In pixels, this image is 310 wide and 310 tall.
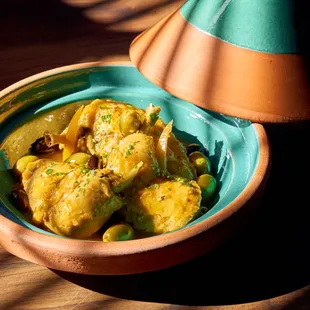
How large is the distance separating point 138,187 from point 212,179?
0.12 meters

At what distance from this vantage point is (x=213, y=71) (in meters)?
0.59

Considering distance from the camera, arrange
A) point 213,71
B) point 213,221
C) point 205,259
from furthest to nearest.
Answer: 1. point 205,259
2. point 213,221
3. point 213,71

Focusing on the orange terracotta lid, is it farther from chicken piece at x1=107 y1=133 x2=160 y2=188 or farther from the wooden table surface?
chicken piece at x1=107 y1=133 x2=160 y2=188

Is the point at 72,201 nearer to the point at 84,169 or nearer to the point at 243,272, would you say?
the point at 84,169

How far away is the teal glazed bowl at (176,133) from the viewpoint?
693mm

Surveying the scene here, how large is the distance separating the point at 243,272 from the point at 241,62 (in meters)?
A: 0.34

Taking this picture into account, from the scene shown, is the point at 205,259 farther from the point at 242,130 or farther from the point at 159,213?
the point at 242,130

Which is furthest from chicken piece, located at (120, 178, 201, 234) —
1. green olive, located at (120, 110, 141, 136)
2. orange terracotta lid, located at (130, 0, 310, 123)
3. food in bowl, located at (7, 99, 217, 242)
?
orange terracotta lid, located at (130, 0, 310, 123)

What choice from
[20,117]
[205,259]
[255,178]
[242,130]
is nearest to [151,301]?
[205,259]

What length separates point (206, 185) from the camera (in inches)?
34.1

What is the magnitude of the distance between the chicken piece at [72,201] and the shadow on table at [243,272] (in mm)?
79

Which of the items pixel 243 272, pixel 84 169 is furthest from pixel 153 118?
pixel 243 272

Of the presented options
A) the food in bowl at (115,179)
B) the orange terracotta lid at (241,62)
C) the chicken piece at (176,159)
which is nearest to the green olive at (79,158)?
the food in bowl at (115,179)

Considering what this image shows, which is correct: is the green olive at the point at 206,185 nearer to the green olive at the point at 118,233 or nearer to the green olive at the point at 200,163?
the green olive at the point at 200,163
